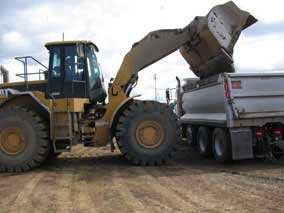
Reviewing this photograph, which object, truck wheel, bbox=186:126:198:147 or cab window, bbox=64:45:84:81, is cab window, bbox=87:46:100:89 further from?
truck wheel, bbox=186:126:198:147

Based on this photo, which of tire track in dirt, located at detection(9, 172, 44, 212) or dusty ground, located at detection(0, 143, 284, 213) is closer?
dusty ground, located at detection(0, 143, 284, 213)

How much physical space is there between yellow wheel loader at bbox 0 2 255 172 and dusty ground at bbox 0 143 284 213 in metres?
0.61

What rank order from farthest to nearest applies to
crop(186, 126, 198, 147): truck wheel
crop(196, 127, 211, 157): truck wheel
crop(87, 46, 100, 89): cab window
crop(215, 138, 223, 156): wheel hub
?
crop(186, 126, 198, 147): truck wheel → crop(196, 127, 211, 157): truck wheel → crop(87, 46, 100, 89): cab window → crop(215, 138, 223, 156): wheel hub

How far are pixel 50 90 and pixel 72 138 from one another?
54.9 inches

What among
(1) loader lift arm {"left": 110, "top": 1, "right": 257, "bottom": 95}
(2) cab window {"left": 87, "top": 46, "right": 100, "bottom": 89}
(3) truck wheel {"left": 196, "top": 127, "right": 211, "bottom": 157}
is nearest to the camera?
(1) loader lift arm {"left": 110, "top": 1, "right": 257, "bottom": 95}

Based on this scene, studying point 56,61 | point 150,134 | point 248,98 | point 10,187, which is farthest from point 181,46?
point 10,187

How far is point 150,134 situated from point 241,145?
219 centimetres

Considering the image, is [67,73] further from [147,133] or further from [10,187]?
[10,187]

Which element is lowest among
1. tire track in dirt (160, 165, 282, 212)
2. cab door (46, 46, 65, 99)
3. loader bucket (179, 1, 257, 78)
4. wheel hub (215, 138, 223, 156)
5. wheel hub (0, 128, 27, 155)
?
tire track in dirt (160, 165, 282, 212)

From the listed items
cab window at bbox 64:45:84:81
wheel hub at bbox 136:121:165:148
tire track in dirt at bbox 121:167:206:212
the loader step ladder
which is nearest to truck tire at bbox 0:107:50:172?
the loader step ladder

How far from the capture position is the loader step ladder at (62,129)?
981cm

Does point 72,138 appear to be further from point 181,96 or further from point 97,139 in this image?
point 181,96

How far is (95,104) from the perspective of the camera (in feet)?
35.7

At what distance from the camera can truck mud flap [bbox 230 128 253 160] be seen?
9484 millimetres
